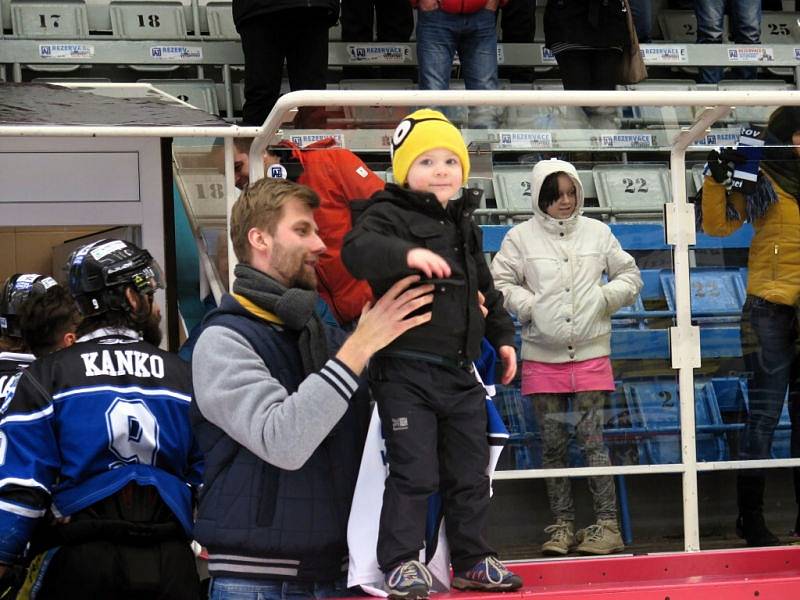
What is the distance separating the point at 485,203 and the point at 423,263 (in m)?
1.55

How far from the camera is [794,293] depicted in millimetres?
4109

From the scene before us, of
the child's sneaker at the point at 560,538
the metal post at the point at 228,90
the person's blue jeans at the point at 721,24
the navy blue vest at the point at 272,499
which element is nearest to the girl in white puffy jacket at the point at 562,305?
the child's sneaker at the point at 560,538

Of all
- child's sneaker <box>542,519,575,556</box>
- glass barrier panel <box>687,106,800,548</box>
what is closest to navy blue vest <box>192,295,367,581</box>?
child's sneaker <box>542,519,575,556</box>

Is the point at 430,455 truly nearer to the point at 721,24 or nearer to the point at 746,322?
the point at 746,322

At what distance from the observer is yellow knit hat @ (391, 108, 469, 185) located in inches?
111

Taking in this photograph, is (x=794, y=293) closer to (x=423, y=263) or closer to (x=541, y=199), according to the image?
(x=541, y=199)

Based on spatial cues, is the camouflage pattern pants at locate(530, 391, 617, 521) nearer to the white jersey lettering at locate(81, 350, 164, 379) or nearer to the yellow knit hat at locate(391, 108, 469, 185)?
the yellow knit hat at locate(391, 108, 469, 185)

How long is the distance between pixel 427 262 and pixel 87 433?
2.83ft

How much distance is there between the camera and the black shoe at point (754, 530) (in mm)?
4051

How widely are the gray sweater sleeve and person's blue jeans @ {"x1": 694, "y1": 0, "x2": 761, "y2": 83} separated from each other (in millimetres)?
6351

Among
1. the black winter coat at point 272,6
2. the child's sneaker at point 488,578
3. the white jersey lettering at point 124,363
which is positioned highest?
the black winter coat at point 272,6

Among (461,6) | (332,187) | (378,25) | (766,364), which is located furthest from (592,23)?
(332,187)

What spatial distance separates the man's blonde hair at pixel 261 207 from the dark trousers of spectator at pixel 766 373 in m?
2.14

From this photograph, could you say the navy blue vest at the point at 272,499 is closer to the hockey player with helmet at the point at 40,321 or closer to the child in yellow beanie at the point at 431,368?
the child in yellow beanie at the point at 431,368
